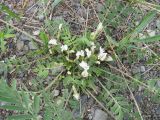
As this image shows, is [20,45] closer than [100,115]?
No

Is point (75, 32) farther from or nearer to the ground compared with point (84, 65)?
farther from the ground

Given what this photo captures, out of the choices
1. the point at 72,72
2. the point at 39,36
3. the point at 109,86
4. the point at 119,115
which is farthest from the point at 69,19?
the point at 119,115

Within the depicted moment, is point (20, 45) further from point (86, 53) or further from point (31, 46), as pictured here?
point (86, 53)

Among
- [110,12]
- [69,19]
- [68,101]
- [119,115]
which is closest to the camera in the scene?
[119,115]

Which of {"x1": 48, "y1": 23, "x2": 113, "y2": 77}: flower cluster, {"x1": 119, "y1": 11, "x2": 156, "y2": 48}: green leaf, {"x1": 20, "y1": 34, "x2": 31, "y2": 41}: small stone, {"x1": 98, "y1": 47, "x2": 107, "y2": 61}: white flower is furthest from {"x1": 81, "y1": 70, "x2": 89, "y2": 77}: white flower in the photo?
{"x1": 20, "y1": 34, "x2": 31, "y2": 41}: small stone

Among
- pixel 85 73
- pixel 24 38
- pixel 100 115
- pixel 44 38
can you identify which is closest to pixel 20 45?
pixel 24 38

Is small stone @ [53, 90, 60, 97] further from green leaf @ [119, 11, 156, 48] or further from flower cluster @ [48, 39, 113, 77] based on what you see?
green leaf @ [119, 11, 156, 48]

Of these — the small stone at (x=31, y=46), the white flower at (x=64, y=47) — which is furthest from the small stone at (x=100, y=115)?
the small stone at (x=31, y=46)

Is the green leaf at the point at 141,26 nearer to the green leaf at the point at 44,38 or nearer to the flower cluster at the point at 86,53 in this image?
the flower cluster at the point at 86,53

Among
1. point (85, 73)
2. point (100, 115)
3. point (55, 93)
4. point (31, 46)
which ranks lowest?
point (100, 115)

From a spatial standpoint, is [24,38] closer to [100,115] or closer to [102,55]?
[102,55]

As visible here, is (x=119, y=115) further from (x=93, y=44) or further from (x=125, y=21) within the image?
(x=125, y=21)
